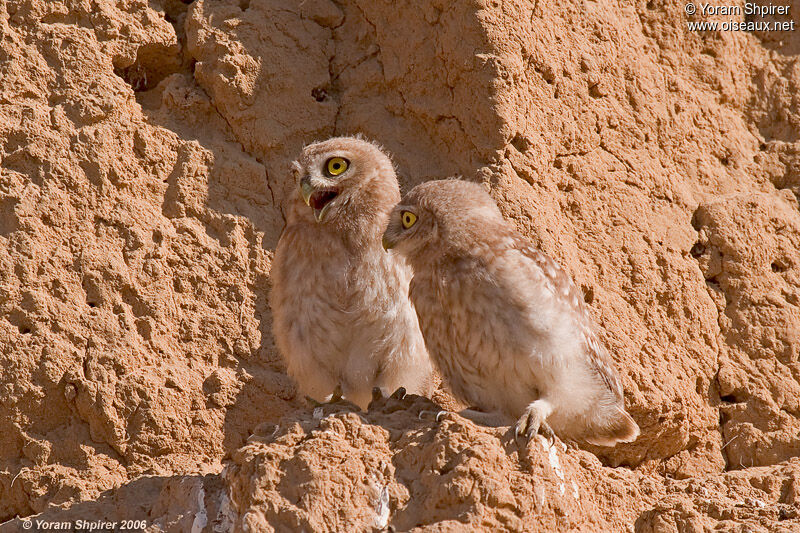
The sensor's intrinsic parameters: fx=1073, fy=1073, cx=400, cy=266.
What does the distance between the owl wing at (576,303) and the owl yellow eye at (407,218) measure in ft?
1.60

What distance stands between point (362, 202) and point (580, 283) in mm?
1282

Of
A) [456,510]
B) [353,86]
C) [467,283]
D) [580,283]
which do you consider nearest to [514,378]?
[467,283]

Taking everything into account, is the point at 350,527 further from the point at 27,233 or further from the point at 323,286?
the point at 27,233

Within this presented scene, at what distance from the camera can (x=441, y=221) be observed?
4.98 meters

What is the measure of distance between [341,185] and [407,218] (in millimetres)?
623

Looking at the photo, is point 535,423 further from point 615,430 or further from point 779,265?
point 779,265

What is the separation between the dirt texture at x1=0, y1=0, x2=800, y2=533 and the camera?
18.1 ft

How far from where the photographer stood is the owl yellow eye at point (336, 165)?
220 inches

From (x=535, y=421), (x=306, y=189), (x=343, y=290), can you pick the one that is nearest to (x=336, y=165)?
(x=306, y=189)

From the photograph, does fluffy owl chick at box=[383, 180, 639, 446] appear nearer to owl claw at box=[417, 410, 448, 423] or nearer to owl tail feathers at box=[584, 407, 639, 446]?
owl tail feathers at box=[584, 407, 639, 446]

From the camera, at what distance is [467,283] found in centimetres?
481

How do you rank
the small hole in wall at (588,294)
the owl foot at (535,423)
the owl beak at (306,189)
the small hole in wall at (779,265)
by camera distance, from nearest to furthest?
the owl foot at (535,423)
the owl beak at (306,189)
the small hole in wall at (588,294)
the small hole in wall at (779,265)

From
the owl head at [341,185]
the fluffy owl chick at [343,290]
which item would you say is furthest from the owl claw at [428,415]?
the owl head at [341,185]

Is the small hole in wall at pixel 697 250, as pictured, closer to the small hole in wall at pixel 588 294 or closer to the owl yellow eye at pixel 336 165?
the small hole in wall at pixel 588 294
